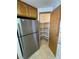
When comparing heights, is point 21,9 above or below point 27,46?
above

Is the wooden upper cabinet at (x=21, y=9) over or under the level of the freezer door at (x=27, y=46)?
over

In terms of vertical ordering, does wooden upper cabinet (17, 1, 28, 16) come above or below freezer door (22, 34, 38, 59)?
above
